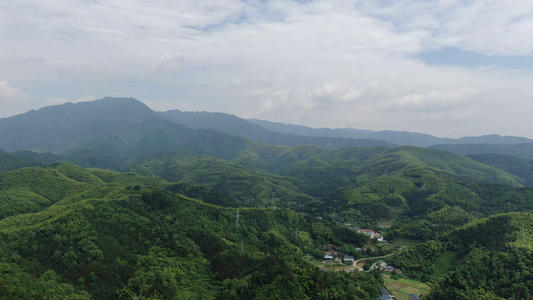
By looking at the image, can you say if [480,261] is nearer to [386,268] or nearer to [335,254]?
[386,268]

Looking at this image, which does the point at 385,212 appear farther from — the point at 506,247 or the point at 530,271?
the point at 530,271

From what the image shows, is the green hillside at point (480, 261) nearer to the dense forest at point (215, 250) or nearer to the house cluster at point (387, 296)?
the dense forest at point (215, 250)

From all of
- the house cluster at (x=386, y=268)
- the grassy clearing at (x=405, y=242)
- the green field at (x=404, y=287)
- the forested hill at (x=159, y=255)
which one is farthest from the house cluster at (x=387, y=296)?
the grassy clearing at (x=405, y=242)


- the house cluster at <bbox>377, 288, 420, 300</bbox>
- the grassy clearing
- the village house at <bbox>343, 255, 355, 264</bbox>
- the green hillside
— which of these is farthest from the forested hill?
the grassy clearing

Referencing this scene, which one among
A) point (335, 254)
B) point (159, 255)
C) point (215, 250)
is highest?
point (159, 255)

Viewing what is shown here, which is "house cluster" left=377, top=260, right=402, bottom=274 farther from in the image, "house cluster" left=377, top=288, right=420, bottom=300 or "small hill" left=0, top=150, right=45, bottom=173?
"small hill" left=0, top=150, right=45, bottom=173

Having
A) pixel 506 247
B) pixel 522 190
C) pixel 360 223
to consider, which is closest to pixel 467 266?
pixel 506 247

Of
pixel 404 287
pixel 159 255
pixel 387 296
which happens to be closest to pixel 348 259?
pixel 404 287
